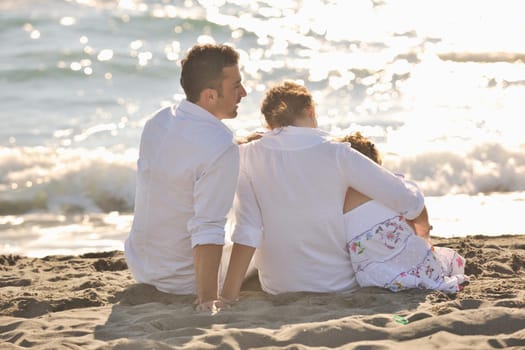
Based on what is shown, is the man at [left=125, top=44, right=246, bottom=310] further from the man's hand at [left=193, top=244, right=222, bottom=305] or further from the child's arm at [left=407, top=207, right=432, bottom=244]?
the child's arm at [left=407, top=207, right=432, bottom=244]

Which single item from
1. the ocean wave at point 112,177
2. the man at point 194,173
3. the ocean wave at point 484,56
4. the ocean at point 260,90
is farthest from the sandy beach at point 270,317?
the ocean wave at point 484,56

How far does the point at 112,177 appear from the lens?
33.5ft

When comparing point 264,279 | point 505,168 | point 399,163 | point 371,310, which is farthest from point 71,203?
point 371,310

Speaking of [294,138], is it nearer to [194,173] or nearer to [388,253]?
[194,173]

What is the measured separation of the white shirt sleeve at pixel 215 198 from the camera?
479cm

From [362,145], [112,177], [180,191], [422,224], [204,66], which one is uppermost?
[204,66]

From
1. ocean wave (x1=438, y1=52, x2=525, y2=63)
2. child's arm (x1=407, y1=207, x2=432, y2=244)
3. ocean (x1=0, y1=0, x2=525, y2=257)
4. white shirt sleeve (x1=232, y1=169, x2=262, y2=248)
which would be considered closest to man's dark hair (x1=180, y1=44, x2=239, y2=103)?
white shirt sleeve (x1=232, y1=169, x2=262, y2=248)

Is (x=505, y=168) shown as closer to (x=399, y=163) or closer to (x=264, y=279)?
(x=399, y=163)

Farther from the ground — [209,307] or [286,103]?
[286,103]

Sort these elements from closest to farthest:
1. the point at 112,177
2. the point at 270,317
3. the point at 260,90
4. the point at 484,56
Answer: the point at 270,317, the point at 112,177, the point at 260,90, the point at 484,56

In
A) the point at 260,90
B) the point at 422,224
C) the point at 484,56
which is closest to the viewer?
the point at 422,224

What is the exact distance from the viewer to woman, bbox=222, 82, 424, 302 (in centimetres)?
498

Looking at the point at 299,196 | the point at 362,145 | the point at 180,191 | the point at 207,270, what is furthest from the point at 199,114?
the point at 362,145

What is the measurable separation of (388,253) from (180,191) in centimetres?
106
